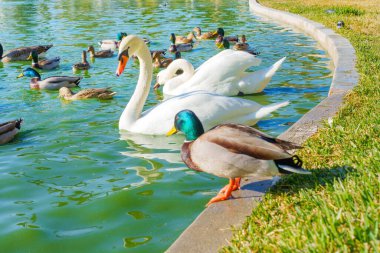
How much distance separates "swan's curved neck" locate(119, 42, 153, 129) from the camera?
852 centimetres

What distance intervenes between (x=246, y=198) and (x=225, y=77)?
208 inches

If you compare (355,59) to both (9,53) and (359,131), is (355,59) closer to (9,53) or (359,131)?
(359,131)

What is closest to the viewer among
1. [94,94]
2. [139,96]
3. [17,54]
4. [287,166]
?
[287,166]

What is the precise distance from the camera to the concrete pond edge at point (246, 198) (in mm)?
4188

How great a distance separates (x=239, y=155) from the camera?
4820mm

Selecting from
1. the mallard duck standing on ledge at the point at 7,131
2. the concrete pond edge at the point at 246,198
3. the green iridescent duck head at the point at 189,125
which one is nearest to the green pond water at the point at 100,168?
Result: the mallard duck standing on ledge at the point at 7,131

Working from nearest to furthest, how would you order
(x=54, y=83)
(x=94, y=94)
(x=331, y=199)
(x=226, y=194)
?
(x=331, y=199)
(x=226, y=194)
(x=94, y=94)
(x=54, y=83)

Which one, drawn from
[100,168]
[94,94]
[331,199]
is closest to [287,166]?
[331,199]

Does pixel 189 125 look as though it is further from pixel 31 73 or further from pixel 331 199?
pixel 31 73

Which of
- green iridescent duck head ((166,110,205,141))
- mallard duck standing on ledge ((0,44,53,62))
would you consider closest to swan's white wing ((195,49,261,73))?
green iridescent duck head ((166,110,205,141))

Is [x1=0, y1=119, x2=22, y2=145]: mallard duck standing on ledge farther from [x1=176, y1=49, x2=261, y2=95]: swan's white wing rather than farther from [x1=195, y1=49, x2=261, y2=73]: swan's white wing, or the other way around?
[x1=195, y1=49, x2=261, y2=73]: swan's white wing

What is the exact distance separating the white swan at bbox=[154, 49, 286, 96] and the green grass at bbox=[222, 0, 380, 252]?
2726mm

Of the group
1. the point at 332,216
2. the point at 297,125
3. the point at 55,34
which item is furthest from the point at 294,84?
the point at 55,34

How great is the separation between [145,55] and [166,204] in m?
3.98
